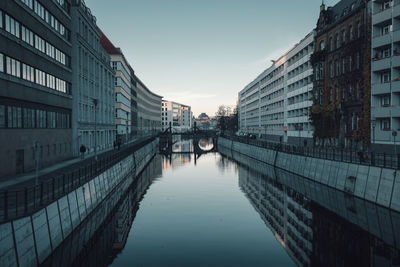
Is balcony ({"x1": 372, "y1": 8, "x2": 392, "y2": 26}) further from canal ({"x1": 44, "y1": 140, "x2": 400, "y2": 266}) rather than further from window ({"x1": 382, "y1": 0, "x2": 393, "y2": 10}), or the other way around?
canal ({"x1": 44, "y1": 140, "x2": 400, "y2": 266})

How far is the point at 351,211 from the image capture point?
2711cm

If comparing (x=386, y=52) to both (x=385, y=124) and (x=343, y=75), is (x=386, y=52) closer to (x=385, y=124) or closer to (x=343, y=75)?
(x=385, y=124)

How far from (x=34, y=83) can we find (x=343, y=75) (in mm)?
42683

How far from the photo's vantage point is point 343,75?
51625 mm

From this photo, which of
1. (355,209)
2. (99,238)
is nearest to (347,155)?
(355,209)

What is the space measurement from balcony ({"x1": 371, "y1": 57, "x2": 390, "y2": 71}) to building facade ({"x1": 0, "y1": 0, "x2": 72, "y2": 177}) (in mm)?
37849

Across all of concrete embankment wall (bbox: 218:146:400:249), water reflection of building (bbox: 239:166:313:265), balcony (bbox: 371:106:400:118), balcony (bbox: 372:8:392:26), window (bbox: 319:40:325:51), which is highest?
window (bbox: 319:40:325:51)

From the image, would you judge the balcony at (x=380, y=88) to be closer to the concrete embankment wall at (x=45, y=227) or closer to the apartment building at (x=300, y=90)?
the apartment building at (x=300, y=90)

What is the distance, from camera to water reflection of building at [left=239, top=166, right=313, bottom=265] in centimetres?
2124

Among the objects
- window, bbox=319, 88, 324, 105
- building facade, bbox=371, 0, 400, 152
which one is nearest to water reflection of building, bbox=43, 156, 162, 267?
building facade, bbox=371, 0, 400, 152

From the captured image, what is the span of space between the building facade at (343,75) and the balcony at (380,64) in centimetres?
156

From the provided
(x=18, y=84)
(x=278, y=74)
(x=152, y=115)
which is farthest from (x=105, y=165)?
(x=152, y=115)

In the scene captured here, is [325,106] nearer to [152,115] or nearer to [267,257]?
[267,257]

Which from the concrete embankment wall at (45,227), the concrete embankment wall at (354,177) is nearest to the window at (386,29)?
the concrete embankment wall at (354,177)
